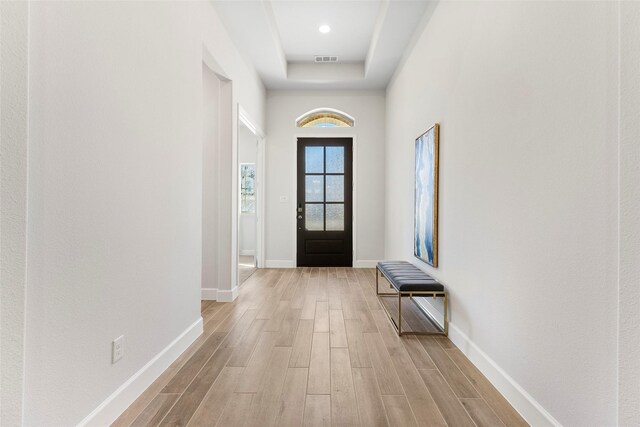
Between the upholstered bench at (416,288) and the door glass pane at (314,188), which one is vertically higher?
the door glass pane at (314,188)

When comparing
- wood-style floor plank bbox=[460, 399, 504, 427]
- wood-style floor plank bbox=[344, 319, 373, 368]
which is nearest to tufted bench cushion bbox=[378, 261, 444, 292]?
wood-style floor plank bbox=[344, 319, 373, 368]

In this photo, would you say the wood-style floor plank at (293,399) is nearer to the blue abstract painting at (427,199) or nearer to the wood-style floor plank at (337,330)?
the wood-style floor plank at (337,330)

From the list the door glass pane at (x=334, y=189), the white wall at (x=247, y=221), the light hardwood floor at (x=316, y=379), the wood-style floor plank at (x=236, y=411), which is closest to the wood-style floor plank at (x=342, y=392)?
the light hardwood floor at (x=316, y=379)

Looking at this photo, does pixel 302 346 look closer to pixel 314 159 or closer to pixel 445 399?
pixel 445 399

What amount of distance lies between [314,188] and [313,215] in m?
0.47

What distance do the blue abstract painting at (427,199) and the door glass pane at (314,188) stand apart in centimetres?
243

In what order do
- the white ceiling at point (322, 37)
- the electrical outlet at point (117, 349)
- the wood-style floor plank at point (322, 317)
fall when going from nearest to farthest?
the electrical outlet at point (117, 349), the wood-style floor plank at point (322, 317), the white ceiling at point (322, 37)

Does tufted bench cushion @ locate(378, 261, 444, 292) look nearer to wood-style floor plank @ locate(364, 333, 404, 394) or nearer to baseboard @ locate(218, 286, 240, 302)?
wood-style floor plank @ locate(364, 333, 404, 394)

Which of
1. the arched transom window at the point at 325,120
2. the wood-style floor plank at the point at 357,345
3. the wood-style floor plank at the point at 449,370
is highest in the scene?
the arched transom window at the point at 325,120

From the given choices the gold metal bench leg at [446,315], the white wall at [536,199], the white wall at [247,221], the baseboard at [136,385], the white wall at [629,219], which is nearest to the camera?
the white wall at [629,219]

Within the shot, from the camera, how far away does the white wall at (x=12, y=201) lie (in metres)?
1.08

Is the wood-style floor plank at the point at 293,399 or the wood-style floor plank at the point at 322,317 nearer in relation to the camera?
the wood-style floor plank at the point at 293,399

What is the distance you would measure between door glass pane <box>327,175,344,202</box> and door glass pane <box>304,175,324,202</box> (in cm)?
12

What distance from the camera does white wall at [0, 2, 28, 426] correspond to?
108 cm
